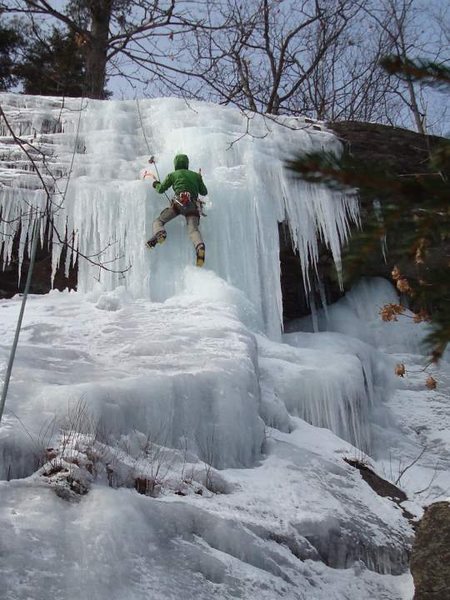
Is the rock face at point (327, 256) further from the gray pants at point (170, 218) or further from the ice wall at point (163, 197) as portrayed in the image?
the gray pants at point (170, 218)

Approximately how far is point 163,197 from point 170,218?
18.3 inches

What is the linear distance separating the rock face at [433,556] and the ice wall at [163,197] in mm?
4568

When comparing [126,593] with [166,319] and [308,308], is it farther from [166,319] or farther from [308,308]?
[308,308]

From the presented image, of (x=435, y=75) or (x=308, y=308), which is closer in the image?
(x=435, y=75)

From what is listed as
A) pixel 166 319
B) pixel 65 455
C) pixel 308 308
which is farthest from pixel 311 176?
pixel 308 308

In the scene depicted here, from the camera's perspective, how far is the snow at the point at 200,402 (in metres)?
3.10

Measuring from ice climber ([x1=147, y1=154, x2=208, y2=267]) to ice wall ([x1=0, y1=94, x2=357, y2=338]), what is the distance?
0.26m

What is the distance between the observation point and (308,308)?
10445mm

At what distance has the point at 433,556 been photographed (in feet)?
11.3

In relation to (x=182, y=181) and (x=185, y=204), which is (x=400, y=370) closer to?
(x=185, y=204)

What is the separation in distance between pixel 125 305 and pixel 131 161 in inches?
105

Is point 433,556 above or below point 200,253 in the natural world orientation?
below

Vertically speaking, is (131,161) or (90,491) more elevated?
(131,161)

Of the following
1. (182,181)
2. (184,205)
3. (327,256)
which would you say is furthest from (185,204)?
(327,256)
